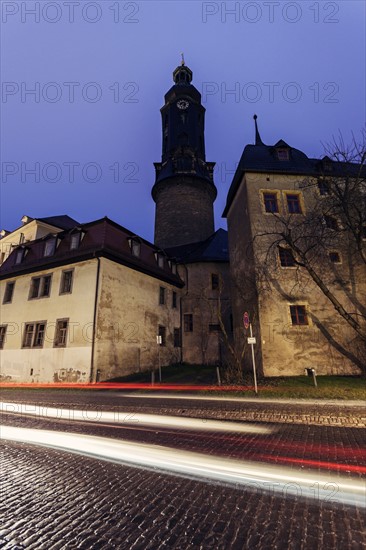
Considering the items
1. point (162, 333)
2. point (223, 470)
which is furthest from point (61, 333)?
point (223, 470)

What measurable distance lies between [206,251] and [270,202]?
391 inches

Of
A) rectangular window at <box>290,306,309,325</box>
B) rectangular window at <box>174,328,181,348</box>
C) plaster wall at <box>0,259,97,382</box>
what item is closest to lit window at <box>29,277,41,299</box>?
plaster wall at <box>0,259,97,382</box>

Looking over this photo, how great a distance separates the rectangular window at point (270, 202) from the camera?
18.2 m

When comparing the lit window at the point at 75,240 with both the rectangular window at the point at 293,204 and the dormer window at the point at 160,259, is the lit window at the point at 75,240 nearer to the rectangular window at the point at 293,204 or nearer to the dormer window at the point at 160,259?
the dormer window at the point at 160,259

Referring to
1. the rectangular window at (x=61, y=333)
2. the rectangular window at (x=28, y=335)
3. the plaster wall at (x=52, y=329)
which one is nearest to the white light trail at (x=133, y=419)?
the plaster wall at (x=52, y=329)

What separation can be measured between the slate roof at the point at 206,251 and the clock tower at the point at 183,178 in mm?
2659

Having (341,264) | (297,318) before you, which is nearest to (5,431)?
(297,318)

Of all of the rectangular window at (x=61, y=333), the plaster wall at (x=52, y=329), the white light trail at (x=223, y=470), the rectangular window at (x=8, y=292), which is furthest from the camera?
the rectangular window at (x=8, y=292)

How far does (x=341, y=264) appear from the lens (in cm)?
1698

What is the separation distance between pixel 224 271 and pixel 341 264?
10924 mm

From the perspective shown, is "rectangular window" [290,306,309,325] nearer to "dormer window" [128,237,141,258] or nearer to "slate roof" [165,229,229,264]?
"slate roof" [165,229,229,264]

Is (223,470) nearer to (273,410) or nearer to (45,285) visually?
(273,410)

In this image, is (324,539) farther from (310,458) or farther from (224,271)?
(224,271)

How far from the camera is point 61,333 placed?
1764cm
